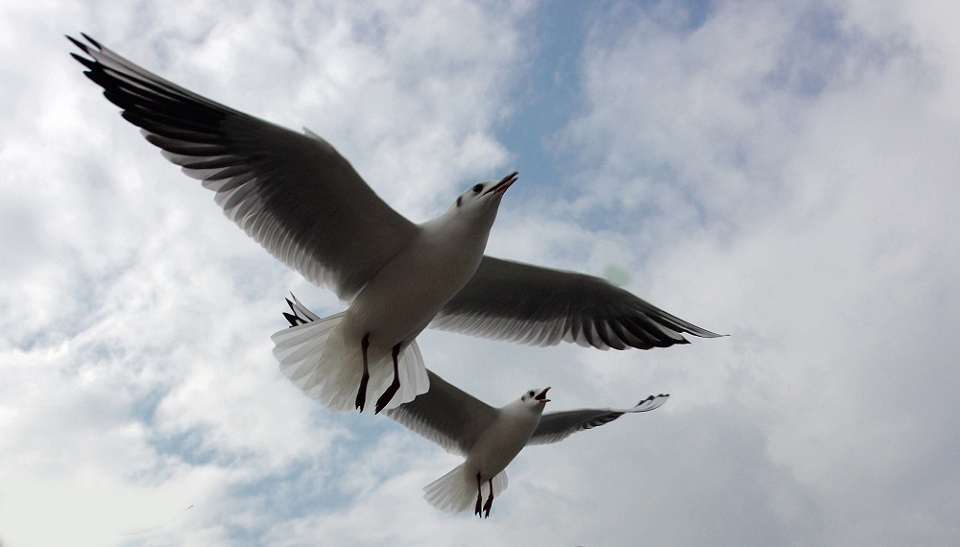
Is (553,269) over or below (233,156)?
over

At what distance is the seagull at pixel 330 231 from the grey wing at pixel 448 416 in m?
1.85

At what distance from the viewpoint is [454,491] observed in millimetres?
7059

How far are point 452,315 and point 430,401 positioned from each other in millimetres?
1590

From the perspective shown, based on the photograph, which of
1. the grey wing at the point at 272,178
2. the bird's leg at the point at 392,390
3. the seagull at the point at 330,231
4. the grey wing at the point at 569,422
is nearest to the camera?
the grey wing at the point at 272,178

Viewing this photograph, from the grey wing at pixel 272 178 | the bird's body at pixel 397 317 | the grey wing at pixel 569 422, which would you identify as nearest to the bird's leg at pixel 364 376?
the bird's body at pixel 397 317

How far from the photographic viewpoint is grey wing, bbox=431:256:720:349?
5.21 meters

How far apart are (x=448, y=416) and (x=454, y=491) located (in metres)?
0.75

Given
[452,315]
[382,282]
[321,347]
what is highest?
[452,315]

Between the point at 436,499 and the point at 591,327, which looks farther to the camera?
the point at 436,499

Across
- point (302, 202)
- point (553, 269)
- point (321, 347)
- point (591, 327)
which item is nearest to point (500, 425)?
point (591, 327)

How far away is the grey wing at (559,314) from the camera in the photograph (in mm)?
5215

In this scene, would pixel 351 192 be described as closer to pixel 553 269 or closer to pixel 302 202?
pixel 302 202

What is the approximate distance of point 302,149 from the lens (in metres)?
3.85

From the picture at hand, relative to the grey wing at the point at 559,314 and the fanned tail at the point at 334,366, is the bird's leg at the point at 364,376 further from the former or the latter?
the grey wing at the point at 559,314
